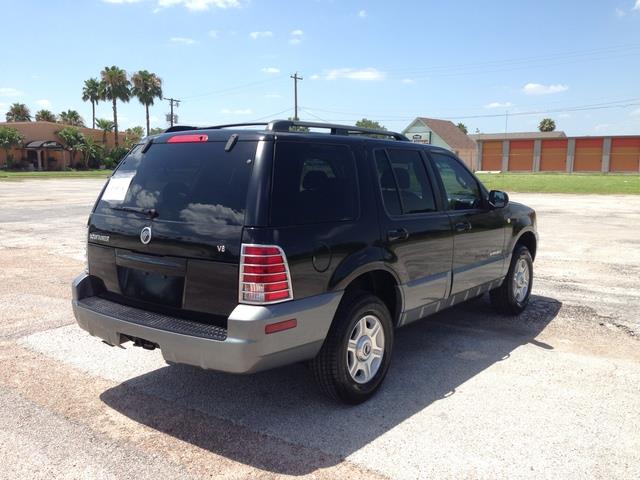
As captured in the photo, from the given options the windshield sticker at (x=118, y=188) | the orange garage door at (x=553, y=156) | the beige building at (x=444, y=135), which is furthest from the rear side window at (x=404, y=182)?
the beige building at (x=444, y=135)

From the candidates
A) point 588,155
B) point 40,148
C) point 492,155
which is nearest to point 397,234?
point 40,148

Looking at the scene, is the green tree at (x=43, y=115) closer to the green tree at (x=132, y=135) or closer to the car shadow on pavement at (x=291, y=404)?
the green tree at (x=132, y=135)

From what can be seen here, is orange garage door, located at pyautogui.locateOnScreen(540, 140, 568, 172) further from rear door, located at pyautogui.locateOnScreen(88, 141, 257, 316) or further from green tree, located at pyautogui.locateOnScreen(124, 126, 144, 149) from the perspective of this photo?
rear door, located at pyautogui.locateOnScreen(88, 141, 257, 316)

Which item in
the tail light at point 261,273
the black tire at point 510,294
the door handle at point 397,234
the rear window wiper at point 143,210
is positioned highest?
the rear window wiper at point 143,210

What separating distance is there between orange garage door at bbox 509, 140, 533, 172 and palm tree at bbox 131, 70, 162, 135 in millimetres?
47777

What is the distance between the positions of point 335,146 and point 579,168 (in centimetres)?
7367

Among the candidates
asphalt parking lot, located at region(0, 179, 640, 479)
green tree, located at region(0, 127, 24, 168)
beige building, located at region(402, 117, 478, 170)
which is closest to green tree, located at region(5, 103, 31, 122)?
green tree, located at region(0, 127, 24, 168)

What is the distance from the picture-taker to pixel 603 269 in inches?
347

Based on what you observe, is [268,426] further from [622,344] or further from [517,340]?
[622,344]

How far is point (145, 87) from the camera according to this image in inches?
2943

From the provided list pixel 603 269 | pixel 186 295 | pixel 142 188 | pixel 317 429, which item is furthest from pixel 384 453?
pixel 603 269

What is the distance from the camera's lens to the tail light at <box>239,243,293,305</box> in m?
3.30

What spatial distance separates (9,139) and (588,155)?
67.0 meters

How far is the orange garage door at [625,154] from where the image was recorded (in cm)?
6662
